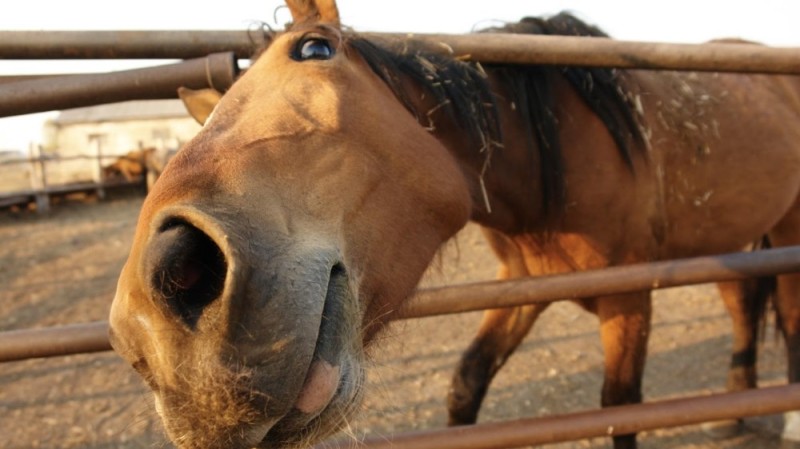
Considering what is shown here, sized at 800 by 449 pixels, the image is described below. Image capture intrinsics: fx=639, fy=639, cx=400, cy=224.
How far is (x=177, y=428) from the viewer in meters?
1.17

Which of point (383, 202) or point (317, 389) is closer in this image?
point (317, 389)

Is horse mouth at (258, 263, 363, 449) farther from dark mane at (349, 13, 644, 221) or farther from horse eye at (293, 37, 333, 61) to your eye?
dark mane at (349, 13, 644, 221)

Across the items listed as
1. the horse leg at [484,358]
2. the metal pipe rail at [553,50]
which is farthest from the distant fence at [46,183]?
the metal pipe rail at [553,50]

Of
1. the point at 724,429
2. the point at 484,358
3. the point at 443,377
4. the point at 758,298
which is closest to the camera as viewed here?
the point at 484,358

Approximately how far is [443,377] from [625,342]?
2.39m

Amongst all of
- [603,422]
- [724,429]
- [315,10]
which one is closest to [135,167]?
[724,429]

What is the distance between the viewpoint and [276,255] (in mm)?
1209

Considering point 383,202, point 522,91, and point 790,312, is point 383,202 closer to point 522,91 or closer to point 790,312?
point 522,91

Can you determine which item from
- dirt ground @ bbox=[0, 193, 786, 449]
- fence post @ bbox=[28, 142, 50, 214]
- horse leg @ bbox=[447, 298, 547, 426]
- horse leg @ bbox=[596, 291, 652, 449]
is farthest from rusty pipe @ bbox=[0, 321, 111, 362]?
fence post @ bbox=[28, 142, 50, 214]

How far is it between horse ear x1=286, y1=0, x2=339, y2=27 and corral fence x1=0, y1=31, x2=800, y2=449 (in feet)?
0.47

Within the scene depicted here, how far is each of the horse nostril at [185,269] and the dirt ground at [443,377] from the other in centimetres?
196

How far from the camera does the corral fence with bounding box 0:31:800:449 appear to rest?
1921 millimetres

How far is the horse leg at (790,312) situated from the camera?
3.67 metres

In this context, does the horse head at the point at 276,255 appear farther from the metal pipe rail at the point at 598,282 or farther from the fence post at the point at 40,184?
the fence post at the point at 40,184
